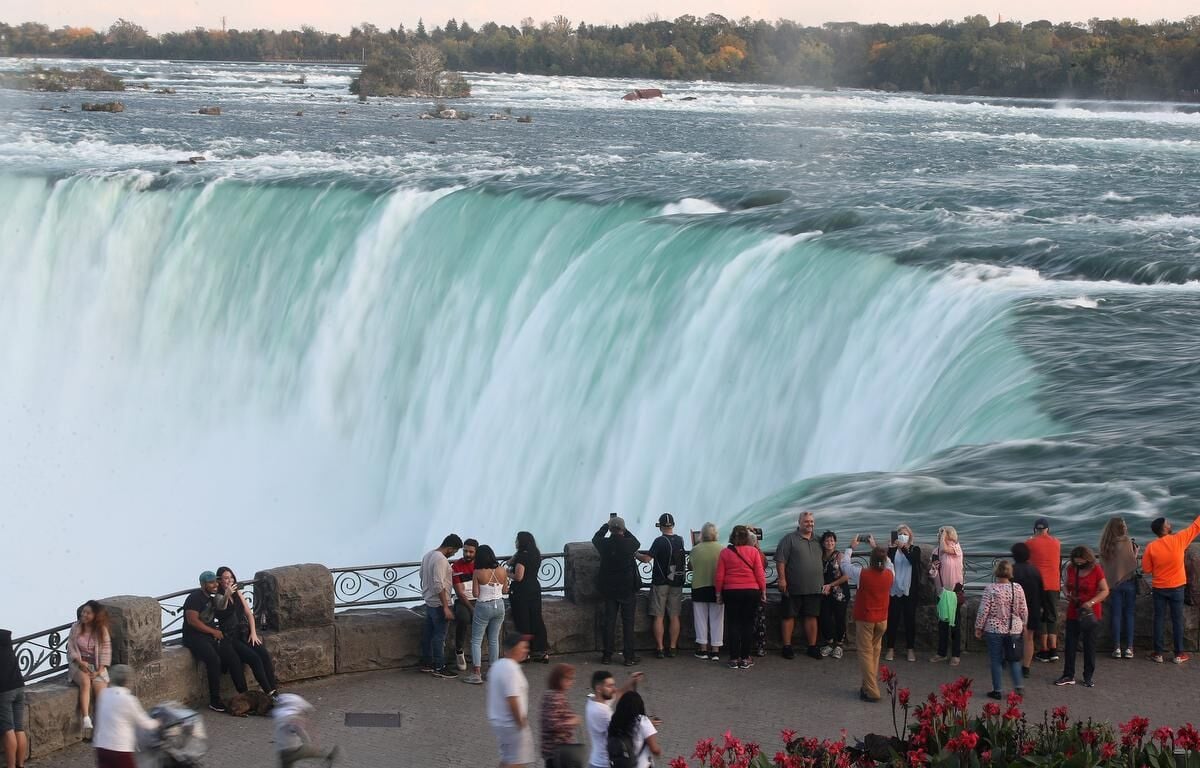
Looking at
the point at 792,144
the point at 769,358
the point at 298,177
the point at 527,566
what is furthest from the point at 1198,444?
the point at 792,144

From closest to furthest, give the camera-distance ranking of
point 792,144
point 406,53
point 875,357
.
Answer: point 875,357
point 792,144
point 406,53

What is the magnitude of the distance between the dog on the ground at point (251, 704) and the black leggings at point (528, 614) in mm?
1846

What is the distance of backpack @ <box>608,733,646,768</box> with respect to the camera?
347 inches

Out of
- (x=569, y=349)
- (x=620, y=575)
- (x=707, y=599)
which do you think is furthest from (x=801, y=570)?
(x=569, y=349)

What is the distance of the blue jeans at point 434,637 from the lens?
11.5 meters

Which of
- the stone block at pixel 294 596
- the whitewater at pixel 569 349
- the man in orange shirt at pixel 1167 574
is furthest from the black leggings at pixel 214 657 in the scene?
the man in orange shirt at pixel 1167 574

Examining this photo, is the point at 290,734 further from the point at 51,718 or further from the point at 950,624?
the point at 950,624

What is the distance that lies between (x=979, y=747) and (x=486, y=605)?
3.92 m

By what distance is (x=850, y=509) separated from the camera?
13992 millimetres

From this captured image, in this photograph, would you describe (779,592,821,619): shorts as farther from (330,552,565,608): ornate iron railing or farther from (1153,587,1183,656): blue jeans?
(1153,587,1183,656): blue jeans

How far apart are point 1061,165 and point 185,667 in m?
32.2

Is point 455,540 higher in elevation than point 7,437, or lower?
higher

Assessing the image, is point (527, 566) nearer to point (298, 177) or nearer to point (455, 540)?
point (455, 540)

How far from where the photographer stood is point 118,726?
9078 mm
